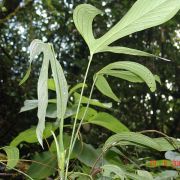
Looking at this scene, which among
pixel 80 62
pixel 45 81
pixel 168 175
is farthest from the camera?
pixel 80 62

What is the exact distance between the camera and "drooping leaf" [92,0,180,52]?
52cm

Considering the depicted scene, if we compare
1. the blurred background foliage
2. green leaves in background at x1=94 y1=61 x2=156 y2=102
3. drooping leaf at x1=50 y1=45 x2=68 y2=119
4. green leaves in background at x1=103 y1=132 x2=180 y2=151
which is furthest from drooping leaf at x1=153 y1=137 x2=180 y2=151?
the blurred background foliage

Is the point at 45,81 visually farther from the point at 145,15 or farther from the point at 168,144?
the point at 168,144

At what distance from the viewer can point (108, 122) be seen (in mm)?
776

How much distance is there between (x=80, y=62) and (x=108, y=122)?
7.34 ft

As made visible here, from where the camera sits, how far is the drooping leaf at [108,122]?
776 mm

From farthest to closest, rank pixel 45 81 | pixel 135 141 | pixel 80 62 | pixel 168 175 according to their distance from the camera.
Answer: pixel 80 62 < pixel 168 175 < pixel 135 141 < pixel 45 81

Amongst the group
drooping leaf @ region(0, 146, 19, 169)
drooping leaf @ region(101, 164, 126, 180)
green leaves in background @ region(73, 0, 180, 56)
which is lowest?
drooping leaf @ region(101, 164, 126, 180)

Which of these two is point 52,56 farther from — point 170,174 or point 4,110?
point 4,110

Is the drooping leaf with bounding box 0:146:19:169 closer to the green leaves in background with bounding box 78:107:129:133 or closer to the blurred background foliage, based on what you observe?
the green leaves in background with bounding box 78:107:129:133

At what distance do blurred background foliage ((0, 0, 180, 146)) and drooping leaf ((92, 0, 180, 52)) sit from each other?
232cm

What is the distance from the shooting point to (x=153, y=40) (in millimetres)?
3312

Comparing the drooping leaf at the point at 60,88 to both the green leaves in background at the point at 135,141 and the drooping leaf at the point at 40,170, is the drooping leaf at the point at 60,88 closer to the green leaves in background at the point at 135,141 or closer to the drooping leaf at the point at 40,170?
the green leaves in background at the point at 135,141

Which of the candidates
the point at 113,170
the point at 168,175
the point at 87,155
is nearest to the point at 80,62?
the point at 87,155
